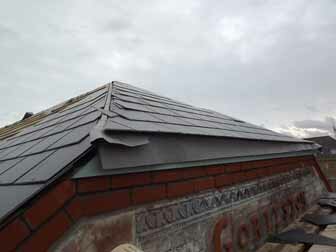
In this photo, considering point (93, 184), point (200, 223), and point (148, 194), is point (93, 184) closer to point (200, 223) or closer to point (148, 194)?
point (148, 194)

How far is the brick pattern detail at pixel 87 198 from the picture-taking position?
1153mm

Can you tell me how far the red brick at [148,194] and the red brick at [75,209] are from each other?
40 centimetres

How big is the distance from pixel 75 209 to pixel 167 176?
0.78m

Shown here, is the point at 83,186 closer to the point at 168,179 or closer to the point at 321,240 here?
the point at 168,179

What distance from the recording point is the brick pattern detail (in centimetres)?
115

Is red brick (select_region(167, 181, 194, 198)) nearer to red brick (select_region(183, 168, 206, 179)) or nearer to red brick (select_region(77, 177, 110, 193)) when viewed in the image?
red brick (select_region(183, 168, 206, 179))

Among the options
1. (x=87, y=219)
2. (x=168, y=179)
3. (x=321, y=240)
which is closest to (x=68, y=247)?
(x=87, y=219)

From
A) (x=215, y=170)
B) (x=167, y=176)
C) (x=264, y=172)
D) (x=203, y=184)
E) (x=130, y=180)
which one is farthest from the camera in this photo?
(x=264, y=172)

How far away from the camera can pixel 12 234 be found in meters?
1.11

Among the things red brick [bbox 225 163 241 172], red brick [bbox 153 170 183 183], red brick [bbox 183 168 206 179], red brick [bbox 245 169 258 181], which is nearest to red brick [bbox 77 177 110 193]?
red brick [bbox 153 170 183 183]

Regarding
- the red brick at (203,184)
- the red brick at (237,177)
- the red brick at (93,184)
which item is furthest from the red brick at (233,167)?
→ the red brick at (93,184)

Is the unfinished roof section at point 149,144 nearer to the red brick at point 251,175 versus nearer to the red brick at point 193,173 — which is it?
the red brick at point 193,173

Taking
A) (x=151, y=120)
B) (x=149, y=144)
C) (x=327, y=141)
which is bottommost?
(x=149, y=144)

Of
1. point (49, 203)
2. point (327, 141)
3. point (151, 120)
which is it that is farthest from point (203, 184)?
point (327, 141)
